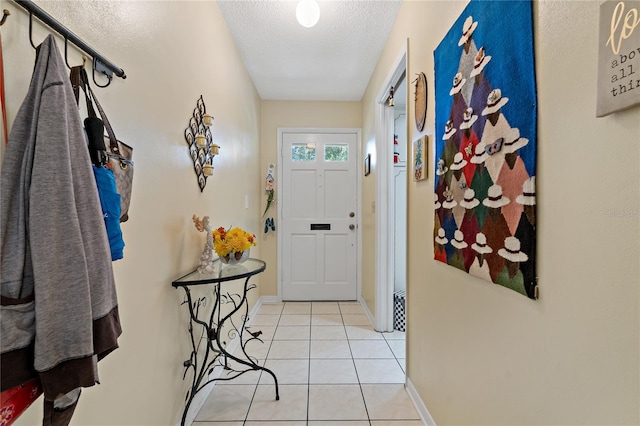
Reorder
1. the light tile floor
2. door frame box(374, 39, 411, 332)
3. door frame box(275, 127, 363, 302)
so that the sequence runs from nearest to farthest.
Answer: the light tile floor < door frame box(374, 39, 411, 332) < door frame box(275, 127, 363, 302)

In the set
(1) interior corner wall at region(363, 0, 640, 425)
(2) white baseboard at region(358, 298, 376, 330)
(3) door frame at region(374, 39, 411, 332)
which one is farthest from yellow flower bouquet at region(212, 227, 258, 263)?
(2) white baseboard at region(358, 298, 376, 330)

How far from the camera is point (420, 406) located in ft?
5.33

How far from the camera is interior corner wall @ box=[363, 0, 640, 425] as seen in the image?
22.8 inches

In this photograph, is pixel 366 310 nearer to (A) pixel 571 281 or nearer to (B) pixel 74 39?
(A) pixel 571 281

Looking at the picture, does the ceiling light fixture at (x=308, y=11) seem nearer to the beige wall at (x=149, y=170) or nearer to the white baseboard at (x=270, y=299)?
the beige wall at (x=149, y=170)

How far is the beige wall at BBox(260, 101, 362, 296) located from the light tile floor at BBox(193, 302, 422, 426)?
844 mm

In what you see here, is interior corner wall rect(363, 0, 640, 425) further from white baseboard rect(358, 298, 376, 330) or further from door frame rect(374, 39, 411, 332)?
white baseboard rect(358, 298, 376, 330)

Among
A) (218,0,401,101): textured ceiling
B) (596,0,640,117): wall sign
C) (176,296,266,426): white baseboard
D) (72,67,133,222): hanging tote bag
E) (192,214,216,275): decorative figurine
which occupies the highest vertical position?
(218,0,401,101): textured ceiling

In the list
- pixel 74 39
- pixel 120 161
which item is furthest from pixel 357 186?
pixel 74 39

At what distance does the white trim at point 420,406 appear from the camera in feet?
4.95

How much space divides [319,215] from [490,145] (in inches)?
107

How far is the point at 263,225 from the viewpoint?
359 cm

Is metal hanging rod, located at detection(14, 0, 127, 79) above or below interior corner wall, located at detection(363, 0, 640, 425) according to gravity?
above

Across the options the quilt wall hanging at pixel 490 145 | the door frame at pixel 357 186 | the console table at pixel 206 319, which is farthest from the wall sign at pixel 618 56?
the door frame at pixel 357 186
